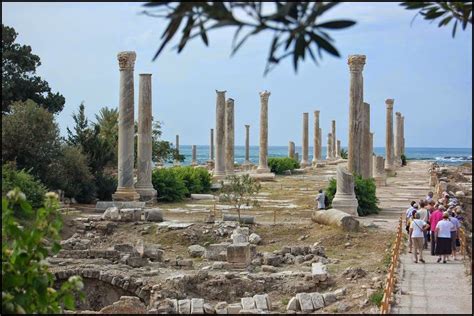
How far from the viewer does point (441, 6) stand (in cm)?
651

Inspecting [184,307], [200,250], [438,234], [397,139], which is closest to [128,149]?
[200,250]

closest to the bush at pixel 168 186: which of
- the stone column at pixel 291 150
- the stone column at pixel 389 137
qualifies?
the stone column at pixel 389 137

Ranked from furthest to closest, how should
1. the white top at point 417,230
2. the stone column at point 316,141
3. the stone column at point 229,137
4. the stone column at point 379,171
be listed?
the stone column at point 316,141 → the stone column at point 379,171 → the stone column at point 229,137 → the white top at point 417,230

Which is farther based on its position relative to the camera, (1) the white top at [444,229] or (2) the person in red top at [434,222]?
(2) the person in red top at [434,222]

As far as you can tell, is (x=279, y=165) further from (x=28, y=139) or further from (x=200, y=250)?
(x=200, y=250)

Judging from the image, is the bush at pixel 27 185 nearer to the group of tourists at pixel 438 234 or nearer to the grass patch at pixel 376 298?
the group of tourists at pixel 438 234

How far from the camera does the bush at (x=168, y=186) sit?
3206cm

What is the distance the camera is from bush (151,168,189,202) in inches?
1262

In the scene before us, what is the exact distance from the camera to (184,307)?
14008 mm

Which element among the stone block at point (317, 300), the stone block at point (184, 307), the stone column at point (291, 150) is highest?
the stone column at point (291, 150)

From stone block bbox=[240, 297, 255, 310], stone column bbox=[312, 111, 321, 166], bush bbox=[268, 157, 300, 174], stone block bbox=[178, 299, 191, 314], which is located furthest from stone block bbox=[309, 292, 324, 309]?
stone column bbox=[312, 111, 321, 166]

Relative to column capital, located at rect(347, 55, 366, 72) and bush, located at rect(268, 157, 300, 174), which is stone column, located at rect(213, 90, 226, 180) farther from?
column capital, located at rect(347, 55, 366, 72)

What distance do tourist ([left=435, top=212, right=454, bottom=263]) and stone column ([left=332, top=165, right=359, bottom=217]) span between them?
9.15 metres

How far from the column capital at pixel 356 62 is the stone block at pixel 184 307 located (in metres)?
15.6
